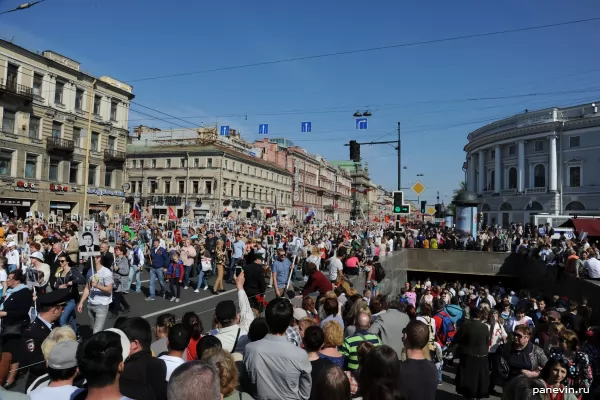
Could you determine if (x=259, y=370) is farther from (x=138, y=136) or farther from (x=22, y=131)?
(x=138, y=136)

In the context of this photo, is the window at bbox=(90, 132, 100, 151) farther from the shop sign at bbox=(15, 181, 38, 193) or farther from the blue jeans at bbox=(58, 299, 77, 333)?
the blue jeans at bbox=(58, 299, 77, 333)

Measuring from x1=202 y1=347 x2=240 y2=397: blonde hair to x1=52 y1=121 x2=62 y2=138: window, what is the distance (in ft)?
129

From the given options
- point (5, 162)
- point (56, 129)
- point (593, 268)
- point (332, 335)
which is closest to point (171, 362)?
point (332, 335)

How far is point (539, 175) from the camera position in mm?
60938

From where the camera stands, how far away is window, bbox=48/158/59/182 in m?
36.3

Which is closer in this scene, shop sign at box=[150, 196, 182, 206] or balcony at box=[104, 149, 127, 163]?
balcony at box=[104, 149, 127, 163]

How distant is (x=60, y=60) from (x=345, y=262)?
3527 cm

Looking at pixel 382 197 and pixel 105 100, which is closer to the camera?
pixel 105 100

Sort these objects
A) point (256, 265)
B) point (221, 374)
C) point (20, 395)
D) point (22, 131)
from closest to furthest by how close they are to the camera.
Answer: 1. point (20, 395)
2. point (221, 374)
3. point (256, 265)
4. point (22, 131)

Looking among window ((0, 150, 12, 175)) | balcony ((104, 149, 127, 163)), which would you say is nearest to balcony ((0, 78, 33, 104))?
window ((0, 150, 12, 175))

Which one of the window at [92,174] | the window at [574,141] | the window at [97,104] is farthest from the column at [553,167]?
the window at [92,174]

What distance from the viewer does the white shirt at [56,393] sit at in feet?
9.50

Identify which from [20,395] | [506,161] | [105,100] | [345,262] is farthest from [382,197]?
[20,395]

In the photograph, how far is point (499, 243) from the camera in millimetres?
28531
